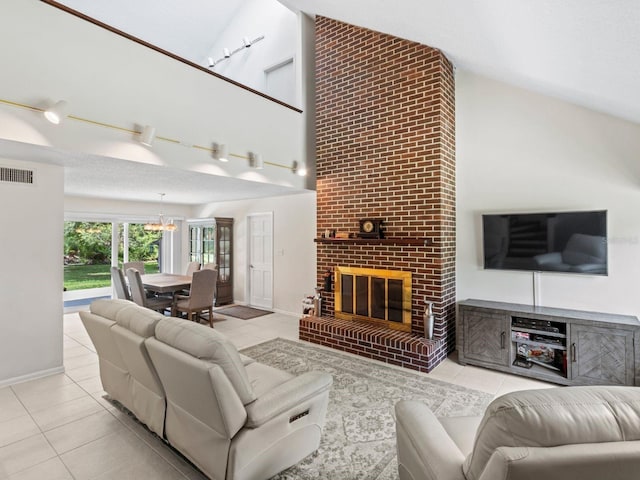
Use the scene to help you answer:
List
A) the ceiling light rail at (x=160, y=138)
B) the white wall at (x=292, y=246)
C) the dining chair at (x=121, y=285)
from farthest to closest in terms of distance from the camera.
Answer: the white wall at (x=292, y=246), the dining chair at (x=121, y=285), the ceiling light rail at (x=160, y=138)

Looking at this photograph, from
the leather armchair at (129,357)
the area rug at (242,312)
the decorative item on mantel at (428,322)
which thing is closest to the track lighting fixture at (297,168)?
the decorative item on mantel at (428,322)

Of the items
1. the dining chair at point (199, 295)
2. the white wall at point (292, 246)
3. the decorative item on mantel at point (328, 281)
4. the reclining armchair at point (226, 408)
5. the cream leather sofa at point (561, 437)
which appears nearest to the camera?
the cream leather sofa at point (561, 437)

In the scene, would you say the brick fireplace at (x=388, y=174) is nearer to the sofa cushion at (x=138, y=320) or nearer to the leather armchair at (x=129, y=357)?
the leather armchair at (x=129, y=357)

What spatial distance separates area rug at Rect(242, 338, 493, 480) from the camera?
2.11 metres

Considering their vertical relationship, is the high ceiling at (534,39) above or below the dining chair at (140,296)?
above

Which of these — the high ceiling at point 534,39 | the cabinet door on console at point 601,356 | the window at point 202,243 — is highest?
the high ceiling at point 534,39

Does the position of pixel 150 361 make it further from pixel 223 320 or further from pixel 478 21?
pixel 223 320

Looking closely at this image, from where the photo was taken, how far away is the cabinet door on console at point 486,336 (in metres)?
3.53

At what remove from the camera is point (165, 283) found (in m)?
5.51

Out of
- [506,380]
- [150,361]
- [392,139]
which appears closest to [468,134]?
[392,139]

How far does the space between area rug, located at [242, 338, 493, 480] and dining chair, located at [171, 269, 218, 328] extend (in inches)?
54.6

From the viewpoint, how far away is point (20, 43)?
2.62 meters

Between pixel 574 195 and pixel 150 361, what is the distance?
417 centimetres

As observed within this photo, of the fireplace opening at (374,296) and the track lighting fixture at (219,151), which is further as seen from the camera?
the fireplace opening at (374,296)
